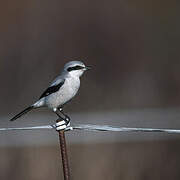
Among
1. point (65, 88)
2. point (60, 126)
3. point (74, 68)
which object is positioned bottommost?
point (60, 126)

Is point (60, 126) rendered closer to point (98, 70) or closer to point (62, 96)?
point (62, 96)

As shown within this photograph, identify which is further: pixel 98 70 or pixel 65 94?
pixel 98 70

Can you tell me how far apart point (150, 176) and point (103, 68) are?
126 inches

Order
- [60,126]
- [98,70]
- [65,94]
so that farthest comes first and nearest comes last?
1. [98,70]
2. [65,94]
3. [60,126]

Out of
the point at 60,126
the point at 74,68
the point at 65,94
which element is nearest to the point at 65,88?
the point at 65,94

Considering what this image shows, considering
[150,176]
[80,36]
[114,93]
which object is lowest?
[150,176]

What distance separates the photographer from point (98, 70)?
27.9 feet

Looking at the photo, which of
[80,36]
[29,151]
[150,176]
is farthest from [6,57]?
[150,176]

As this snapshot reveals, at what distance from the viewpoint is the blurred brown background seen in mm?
5836

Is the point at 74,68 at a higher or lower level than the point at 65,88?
higher

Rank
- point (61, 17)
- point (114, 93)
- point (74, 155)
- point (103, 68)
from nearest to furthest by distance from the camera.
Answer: point (74, 155) < point (114, 93) < point (103, 68) < point (61, 17)

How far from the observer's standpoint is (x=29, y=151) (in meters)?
6.21

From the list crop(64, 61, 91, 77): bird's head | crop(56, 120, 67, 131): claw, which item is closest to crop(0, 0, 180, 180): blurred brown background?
crop(64, 61, 91, 77): bird's head

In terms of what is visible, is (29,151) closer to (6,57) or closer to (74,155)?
(74,155)
